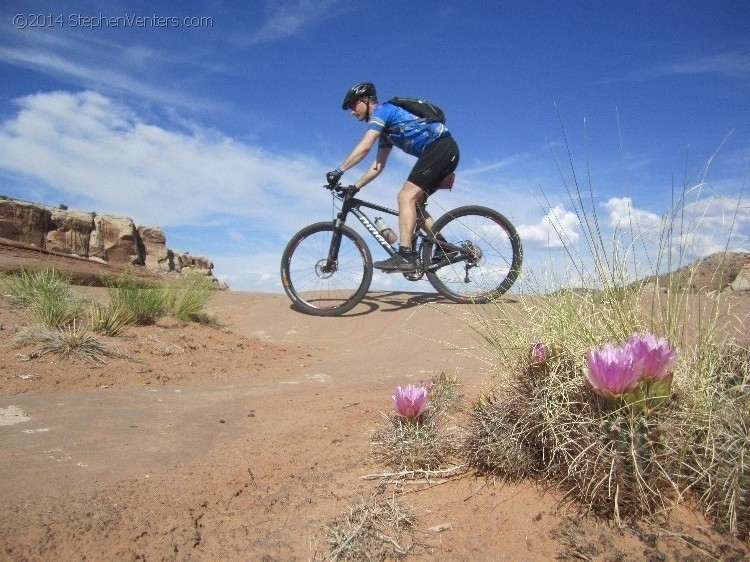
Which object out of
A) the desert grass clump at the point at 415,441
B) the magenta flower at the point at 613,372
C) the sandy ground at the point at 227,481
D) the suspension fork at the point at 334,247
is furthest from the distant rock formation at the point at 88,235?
the magenta flower at the point at 613,372

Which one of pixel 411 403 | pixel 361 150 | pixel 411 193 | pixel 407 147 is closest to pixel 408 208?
pixel 411 193

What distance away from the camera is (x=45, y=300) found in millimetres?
4160

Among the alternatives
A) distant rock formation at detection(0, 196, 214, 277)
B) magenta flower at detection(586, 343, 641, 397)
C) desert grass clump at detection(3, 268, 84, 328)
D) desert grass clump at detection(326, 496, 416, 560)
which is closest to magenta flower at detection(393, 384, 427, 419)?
desert grass clump at detection(326, 496, 416, 560)

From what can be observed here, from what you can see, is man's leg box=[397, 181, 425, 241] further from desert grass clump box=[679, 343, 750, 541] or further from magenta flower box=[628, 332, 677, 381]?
magenta flower box=[628, 332, 677, 381]

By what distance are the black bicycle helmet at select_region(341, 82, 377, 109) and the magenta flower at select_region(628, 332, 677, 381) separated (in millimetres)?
4911

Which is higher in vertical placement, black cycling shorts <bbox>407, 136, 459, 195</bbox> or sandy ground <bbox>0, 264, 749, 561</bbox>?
black cycling shorts <bbox>407, 136, 459, 195</bbox>

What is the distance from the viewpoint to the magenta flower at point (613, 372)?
4.00ft

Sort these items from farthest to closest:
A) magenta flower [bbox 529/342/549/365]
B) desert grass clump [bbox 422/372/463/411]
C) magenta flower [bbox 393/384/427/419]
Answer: desert grass clump [bbox 422/372/463/411] → magenta flower [bbox 393/384/427/419] → magenta flower [bbox 529/342/549/365]

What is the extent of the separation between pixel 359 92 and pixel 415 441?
467 centimetres

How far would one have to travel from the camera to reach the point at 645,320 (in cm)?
175

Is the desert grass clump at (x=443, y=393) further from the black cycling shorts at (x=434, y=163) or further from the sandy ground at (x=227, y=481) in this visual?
the black cycling shorts at (x=434, y=163)

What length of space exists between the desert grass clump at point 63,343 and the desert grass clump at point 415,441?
2698 mm

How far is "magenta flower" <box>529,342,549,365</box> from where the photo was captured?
1591 mm

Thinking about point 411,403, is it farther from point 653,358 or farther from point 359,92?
point 359,92
